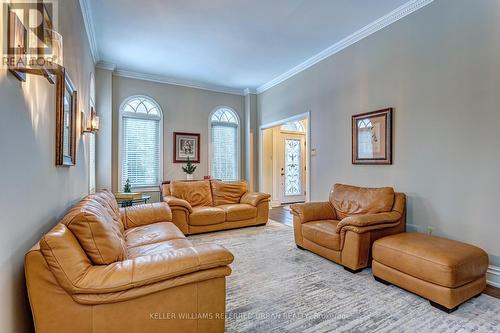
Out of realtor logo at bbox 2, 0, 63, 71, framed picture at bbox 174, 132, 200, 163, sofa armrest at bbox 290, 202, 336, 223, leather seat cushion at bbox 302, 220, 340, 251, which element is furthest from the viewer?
framed picture at bbox 174, 132, 200, 163

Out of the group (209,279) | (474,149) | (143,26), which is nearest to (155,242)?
(209,279)

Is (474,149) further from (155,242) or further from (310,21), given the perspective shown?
(155,242)

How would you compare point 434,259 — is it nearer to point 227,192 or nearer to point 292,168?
point 227,192

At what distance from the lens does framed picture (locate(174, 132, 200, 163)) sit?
5.72 meters

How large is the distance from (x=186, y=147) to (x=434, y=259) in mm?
4945

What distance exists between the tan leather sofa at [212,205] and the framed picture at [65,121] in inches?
74.9

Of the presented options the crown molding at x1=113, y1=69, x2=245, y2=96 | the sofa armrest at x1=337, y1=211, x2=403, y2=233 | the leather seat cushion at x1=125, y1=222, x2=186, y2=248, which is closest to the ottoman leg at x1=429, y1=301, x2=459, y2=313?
the sofa armrest at x1=337, y1=211, x2=403, y2=233

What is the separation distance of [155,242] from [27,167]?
48.7 inches

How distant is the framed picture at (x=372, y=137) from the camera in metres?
3.37

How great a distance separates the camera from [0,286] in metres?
1.10

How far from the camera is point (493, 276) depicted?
95.4 inches

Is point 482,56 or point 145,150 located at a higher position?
point 482,56

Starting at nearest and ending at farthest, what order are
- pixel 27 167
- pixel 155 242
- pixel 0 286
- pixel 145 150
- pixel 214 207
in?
1. pixel 0 286
2. pixel 27 167
3. pixel 155 242
4. pixel 214 207
5. pixel 145 150

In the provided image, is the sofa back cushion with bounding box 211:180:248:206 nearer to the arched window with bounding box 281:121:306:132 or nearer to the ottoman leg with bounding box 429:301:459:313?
the arched window with bounding box 281:121:306:132
